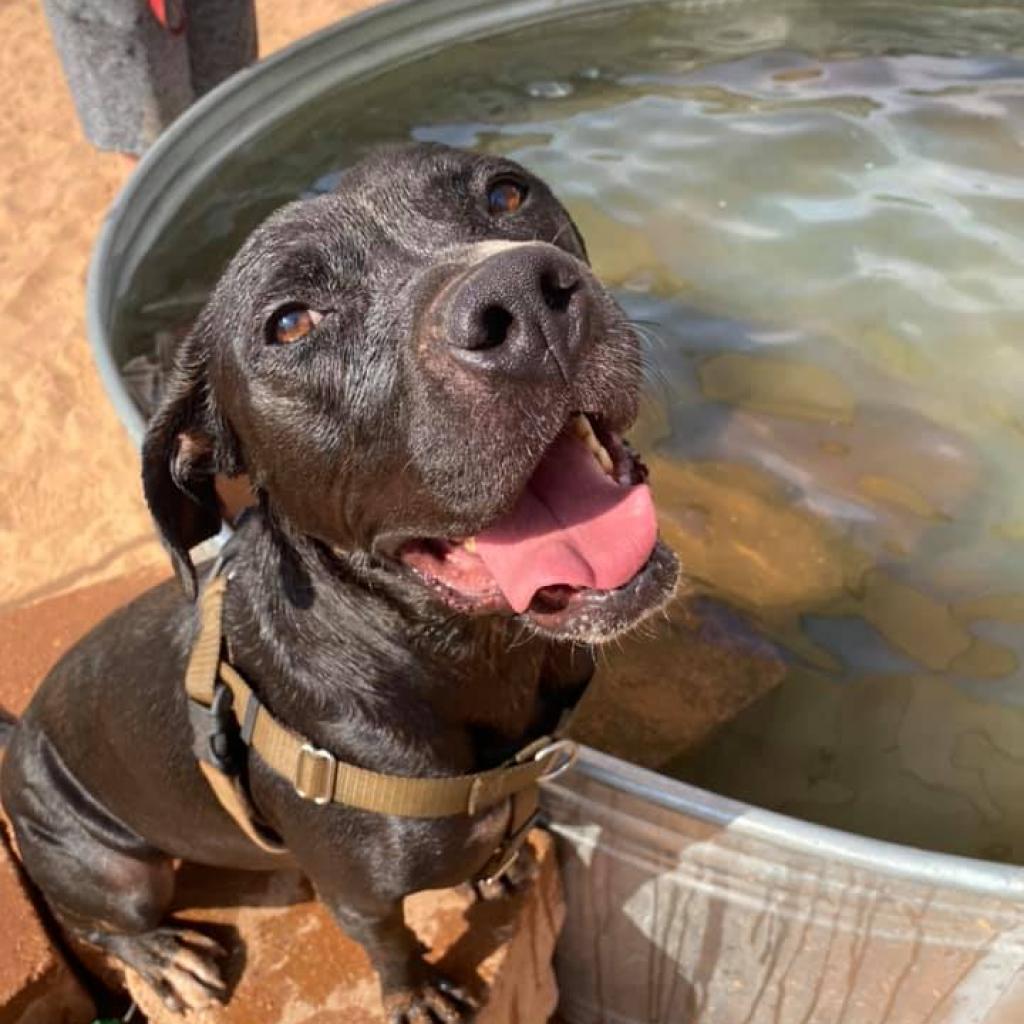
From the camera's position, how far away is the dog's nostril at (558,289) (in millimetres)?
1756

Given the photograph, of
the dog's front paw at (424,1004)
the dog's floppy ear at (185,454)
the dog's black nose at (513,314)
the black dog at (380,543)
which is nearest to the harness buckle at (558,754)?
the black dog at (380,543)

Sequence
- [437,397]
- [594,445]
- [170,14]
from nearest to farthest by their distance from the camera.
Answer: [437,397] < [594,445] < [170,14]

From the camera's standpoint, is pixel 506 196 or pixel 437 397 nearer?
pixel 437 397

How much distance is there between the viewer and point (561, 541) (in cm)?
198

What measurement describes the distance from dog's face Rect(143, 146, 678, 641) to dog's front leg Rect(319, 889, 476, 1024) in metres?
0.80

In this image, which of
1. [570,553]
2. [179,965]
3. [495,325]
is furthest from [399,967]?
[495,325]

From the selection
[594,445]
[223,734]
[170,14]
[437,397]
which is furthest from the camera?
[170,14]

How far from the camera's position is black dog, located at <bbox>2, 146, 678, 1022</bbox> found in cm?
184

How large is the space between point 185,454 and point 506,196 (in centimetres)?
82

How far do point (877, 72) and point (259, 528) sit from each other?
16.9 ft

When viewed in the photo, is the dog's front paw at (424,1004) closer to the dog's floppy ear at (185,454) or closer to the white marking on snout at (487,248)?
the dog's floppy ear at (185,454)

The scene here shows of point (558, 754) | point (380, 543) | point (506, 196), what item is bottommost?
point (558, 754)

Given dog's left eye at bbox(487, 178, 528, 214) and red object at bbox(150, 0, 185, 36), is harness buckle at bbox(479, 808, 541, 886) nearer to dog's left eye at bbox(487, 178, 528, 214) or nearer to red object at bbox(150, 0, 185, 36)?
dog's left eye at bbox(487, 178, 528, 214)

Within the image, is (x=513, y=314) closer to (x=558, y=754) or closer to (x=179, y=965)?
(x=558, y=754)
